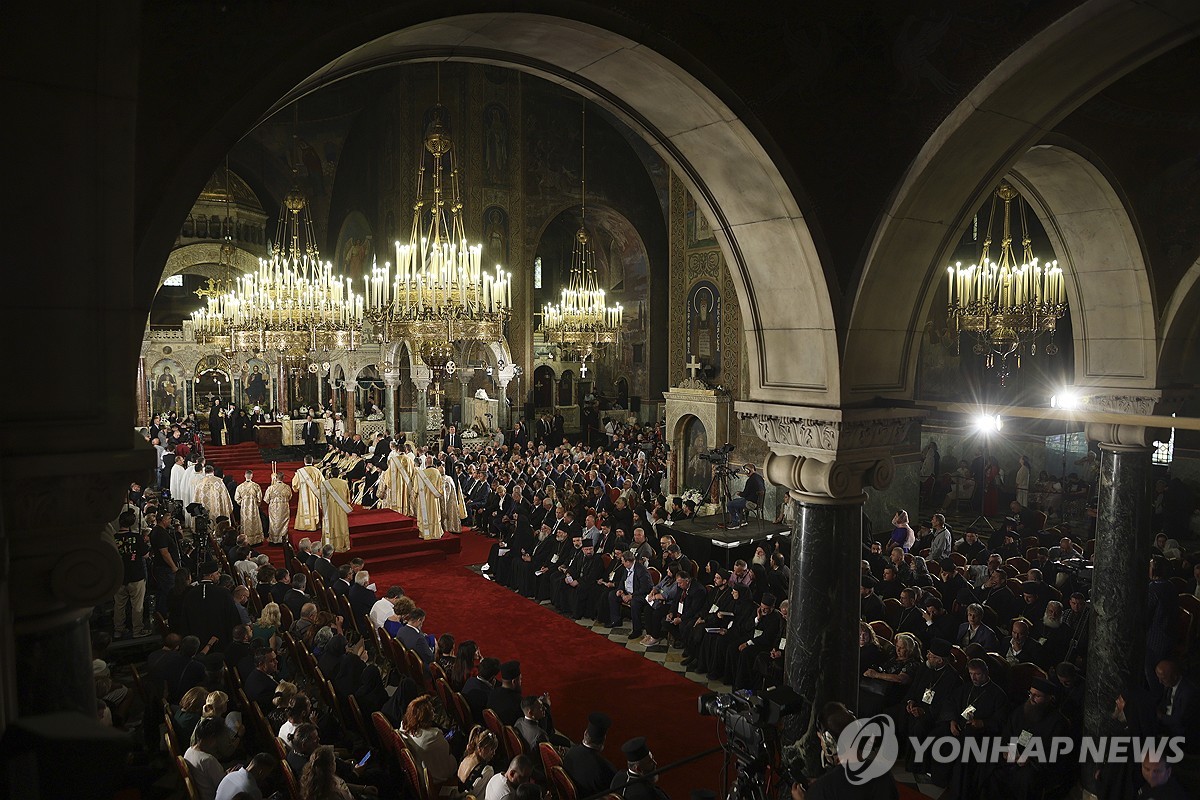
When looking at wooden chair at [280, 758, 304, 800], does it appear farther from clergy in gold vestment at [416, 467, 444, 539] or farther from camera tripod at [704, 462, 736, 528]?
clergy in gold vestment at [416, 467, 444, 539]

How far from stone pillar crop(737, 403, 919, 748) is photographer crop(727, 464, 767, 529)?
787 cm

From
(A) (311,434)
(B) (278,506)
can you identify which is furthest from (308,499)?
(A) (311,434)

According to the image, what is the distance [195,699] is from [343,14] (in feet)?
16.3

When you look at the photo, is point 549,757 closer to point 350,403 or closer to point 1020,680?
point 1020,680

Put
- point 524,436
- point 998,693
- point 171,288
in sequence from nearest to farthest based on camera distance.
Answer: point 998,693 < point 524,436 < point 171,288

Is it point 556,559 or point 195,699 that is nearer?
point 195,699

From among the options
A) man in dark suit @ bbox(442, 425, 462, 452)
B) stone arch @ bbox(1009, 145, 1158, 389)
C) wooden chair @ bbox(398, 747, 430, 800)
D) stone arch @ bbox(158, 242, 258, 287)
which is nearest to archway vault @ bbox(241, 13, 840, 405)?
stone arch @ bbox(1009, 145, 1158, 389)

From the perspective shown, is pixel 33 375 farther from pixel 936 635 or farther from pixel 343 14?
pixel 936 635

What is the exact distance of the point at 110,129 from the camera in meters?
2.90

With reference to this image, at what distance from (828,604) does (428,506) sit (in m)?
11.0

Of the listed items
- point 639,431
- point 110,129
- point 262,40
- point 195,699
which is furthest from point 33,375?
point 639,431

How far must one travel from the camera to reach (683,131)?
5043 millimetres

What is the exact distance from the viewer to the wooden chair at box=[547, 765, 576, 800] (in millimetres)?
5234

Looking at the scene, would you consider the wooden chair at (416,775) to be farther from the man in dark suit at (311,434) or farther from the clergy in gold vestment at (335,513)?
the man in dark suit at (311,434)
